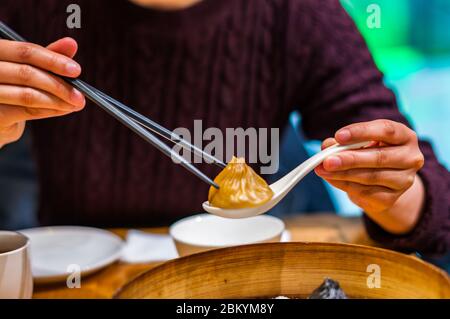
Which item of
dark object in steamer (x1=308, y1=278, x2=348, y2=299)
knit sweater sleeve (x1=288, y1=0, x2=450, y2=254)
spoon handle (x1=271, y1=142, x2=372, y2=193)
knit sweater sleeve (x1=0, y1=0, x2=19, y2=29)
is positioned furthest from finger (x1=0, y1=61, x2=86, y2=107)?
knit sweater sleeve (x1=0, y1=0, x2=19, y2=29)

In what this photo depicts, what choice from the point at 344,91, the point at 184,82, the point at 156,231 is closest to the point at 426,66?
the point at 344,91

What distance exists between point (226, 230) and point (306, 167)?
1.34 feet

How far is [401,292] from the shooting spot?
586mm

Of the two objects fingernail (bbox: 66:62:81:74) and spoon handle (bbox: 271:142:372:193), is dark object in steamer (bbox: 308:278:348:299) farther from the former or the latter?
fingernail (bbox: 66:62:81:74)

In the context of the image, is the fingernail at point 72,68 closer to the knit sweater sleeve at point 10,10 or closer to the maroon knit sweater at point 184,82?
the maroon knit sweater at point 184,82

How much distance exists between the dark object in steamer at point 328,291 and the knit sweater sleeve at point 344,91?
33cm

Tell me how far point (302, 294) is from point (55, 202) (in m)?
0.94

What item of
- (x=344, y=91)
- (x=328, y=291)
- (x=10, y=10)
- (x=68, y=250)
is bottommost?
(x=68, y=250)

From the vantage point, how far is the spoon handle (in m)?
0.55

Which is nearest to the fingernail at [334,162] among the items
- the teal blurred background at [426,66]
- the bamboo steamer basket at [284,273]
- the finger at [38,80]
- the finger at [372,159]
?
the finger at [372,159]

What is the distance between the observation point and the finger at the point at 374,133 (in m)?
0.53

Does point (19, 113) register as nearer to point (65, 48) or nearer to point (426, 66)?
point (65, 48)

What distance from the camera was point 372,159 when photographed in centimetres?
59

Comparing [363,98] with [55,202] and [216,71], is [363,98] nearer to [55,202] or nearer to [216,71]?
[216,71]
